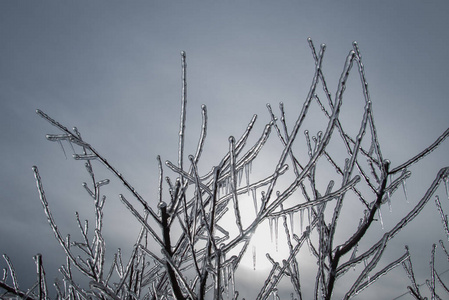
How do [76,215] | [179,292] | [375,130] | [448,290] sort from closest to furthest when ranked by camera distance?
1. [179,292]
2. [375,130]
3. [76,215]
4. [448,290]

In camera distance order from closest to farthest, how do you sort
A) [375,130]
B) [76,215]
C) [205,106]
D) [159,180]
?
1. [205,106]
2. [375,130]
3. [159,180]
4. [76,215]

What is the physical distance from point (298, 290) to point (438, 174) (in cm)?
168

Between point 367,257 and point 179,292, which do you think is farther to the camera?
point 367,257

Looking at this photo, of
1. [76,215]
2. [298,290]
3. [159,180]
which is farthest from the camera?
[76,215]

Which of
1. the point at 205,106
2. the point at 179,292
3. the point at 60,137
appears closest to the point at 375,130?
the point at 205,106

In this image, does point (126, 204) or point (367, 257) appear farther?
point (367, 257)

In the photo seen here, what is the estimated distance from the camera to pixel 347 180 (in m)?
1.99

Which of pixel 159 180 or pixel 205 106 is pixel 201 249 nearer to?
pixel 159 180

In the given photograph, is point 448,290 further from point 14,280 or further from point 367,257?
point 14,280

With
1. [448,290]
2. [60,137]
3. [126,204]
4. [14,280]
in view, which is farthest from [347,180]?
[448,290]

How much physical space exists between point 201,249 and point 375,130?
166 centimetres

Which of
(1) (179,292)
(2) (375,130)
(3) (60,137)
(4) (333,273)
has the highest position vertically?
(2) (375,130)

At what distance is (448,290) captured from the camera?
5.43 m

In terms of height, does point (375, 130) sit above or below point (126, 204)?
above
